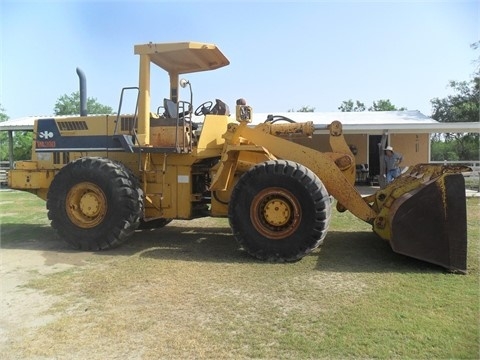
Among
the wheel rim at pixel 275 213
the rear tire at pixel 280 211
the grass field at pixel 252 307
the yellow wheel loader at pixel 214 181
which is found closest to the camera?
the grass field at pixel 252 307

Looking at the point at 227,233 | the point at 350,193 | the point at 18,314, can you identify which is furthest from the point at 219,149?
the point at 18,314

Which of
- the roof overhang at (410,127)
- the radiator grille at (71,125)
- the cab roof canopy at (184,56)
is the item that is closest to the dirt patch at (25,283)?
the radiator grille at (71,125)

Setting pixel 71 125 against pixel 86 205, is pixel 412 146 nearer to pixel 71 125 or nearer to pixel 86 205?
pixel 71 125

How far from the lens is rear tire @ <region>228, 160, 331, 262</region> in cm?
581

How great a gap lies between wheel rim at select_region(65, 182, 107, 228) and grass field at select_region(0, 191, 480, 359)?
1.64 ft

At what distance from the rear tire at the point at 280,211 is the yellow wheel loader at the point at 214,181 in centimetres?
1

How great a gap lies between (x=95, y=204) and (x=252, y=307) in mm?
3354

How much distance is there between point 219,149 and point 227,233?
5.37 feet

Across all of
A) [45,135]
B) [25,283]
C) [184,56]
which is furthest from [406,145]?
[25,283]

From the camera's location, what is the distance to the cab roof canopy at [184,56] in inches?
267

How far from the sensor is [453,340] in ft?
11.6

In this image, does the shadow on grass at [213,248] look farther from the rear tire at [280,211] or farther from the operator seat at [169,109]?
the operator seat at [169,109]

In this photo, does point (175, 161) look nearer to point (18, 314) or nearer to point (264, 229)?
point (264, 229)

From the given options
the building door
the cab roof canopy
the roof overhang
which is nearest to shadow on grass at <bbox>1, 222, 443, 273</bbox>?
the cab roof canopy
